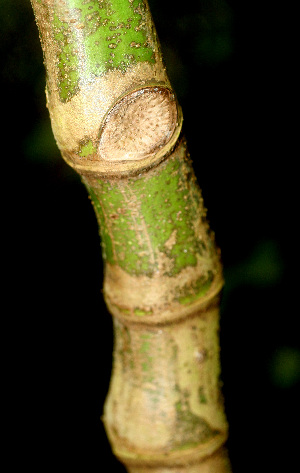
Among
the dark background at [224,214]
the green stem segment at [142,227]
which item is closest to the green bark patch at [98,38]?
the green stem segment at [142,227]

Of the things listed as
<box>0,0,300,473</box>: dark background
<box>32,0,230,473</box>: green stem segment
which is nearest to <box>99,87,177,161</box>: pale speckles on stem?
<box>32,0,230,473</box>: green stem segment

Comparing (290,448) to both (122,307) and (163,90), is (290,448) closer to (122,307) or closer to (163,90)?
(122,307)

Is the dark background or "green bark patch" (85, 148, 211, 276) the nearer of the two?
"green bark patch" (85, 148, 211, 276)

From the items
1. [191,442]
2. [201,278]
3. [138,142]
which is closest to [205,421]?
[191,442]

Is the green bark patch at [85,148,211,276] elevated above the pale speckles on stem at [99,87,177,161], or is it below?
below

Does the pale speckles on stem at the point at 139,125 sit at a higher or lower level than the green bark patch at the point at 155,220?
higher

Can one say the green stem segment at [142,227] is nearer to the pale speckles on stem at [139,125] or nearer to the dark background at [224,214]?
the pale speckles on stem at [139,125]

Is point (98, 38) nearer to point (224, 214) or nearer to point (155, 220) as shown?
point (155, 220)

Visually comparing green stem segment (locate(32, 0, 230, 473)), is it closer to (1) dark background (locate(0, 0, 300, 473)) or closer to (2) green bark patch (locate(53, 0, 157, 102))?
(2) green bark patch (locate(53, 0, 157, 102))
